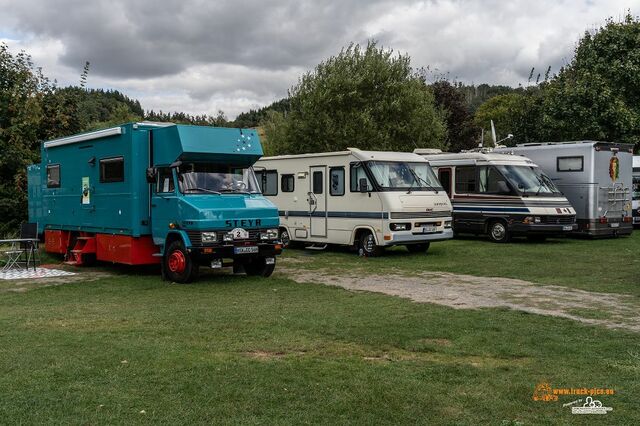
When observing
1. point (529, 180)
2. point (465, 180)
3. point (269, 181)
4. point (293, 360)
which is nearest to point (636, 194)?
point (529, 180)

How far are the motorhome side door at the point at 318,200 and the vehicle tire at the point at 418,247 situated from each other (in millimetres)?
2419

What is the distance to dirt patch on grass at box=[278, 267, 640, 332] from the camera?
29.1ft

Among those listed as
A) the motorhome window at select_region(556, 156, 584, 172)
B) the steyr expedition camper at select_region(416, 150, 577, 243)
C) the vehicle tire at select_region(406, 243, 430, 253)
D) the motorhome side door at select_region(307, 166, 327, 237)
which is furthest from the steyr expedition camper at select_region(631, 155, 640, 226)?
the motorhome side door at select_region(307, 166, 327, 237)

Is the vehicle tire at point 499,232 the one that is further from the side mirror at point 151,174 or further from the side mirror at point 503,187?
the side mirror at point 151,174

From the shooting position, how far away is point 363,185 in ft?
54.9

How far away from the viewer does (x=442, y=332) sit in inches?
300

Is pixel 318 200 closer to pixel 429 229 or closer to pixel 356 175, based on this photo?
pixel 356 175

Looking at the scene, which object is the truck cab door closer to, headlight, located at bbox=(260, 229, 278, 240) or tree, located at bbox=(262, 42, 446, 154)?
headlight, located at bbox=(260, 229, 278, 240)

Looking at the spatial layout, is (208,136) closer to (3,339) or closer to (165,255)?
(165,255)

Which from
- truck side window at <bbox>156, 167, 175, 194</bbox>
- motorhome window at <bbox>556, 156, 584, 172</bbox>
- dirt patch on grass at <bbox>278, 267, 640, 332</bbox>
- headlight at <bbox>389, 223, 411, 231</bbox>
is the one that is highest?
motorhome window at <bbox>556, 156, 584, 172</bbox>

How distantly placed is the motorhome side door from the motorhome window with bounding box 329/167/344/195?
0.25 metres

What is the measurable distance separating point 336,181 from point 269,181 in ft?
10.2

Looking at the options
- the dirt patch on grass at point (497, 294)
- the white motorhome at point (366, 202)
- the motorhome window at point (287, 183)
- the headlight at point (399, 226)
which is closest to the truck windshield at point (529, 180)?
the white motorhome at point (366, 202)

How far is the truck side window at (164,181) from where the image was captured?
12.7 meters
